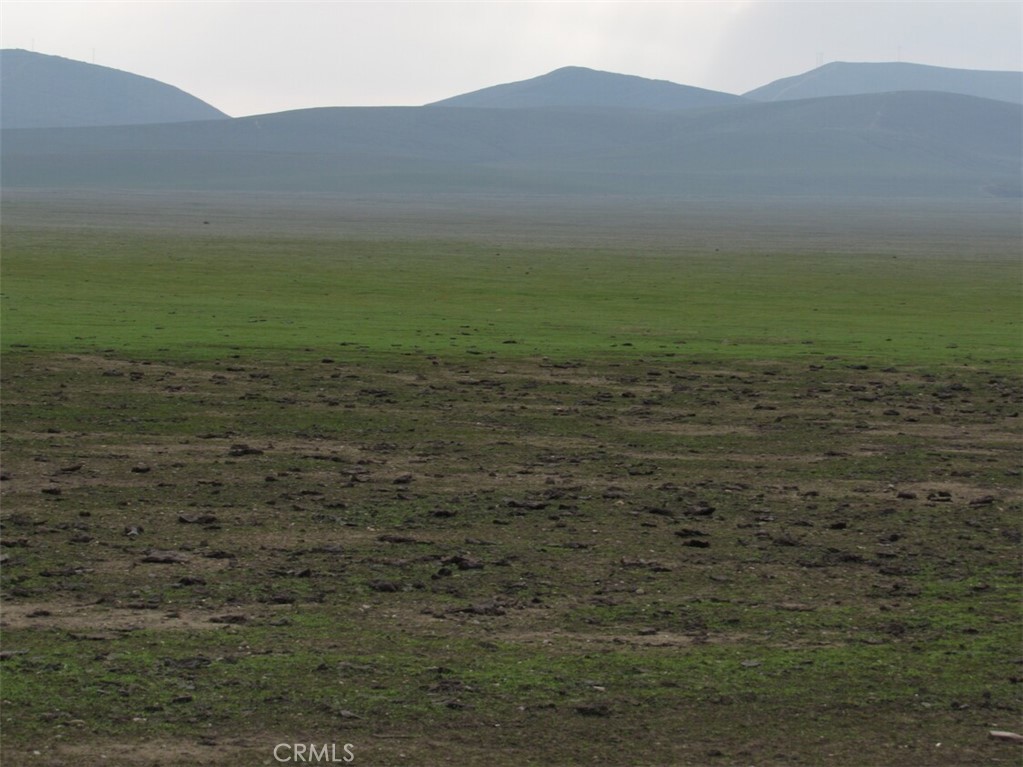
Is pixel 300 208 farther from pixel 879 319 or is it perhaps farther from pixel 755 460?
pixel 755 460

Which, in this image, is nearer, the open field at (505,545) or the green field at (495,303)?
the open field at (505,545)

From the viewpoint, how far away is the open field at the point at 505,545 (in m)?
7.43

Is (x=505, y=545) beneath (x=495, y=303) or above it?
beneath

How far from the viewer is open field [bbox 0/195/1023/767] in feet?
24.4

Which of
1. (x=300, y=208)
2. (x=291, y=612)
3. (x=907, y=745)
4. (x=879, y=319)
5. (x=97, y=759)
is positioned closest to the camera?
(x=97, y=759)

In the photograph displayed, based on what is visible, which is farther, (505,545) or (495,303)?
(495,303)

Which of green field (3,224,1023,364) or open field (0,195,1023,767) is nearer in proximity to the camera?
open field (0,195,1023,767)

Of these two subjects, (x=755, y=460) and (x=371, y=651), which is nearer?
(x=371, y=651)

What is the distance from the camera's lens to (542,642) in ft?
28.5

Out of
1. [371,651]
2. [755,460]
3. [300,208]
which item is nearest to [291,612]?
[371,651]

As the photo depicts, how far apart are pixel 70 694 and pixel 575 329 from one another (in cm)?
2142

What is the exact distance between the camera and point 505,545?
11.1 meters

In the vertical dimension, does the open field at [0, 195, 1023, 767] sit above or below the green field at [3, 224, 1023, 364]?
below

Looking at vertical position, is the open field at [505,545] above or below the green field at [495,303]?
below
